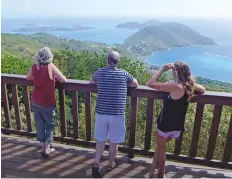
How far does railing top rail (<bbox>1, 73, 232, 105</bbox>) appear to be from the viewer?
2697 mm

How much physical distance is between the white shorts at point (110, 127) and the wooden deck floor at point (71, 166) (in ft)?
1.29

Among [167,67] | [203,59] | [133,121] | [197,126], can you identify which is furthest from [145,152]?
[203,59]

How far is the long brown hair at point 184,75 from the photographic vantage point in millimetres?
2352

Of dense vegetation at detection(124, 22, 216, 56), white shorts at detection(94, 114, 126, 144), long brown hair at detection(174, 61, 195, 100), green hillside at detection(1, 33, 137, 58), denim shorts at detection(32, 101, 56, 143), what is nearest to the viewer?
long brown hair at detection(174, 61, 195, 100)

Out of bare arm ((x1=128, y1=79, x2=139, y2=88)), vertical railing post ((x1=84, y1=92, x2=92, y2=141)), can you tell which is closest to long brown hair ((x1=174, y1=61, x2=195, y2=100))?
bare arm ((x1=128, y1=79, x2=139, y2=88))

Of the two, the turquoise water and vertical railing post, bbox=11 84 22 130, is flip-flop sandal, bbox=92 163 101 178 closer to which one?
vertical railing post, bbox=11 84 22 130

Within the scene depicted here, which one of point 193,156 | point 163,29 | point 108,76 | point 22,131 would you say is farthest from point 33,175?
point 163,29

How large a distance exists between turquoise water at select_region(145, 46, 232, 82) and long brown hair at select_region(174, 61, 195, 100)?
100929mm

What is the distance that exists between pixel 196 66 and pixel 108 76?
113627mm

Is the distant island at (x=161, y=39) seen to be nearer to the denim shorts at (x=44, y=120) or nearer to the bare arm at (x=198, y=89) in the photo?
the denim shorts at (x=44, y=120)

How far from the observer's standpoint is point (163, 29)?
13388 centimetres

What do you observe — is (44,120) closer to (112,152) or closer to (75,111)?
(75,111)

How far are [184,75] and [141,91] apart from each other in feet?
1.96

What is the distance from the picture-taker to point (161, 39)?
139 meters
